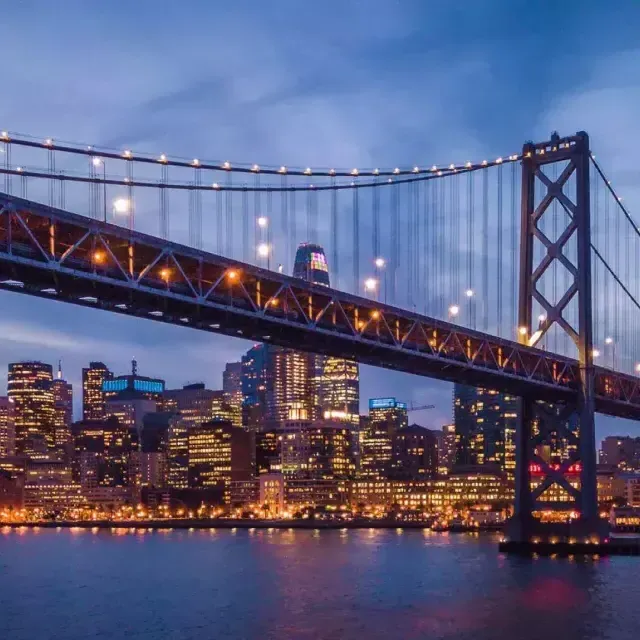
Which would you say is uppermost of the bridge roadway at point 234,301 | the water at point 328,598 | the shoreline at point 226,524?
the bridge roadway at point 234,301

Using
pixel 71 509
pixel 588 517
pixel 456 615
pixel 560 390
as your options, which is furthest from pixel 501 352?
pixel 71 509

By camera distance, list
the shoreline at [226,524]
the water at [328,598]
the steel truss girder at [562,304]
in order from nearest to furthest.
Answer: the water at [328,598], the steel truss girder at [562,304], the shoreline at [226,524]

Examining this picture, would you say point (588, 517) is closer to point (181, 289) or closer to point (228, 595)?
point (228, 595)

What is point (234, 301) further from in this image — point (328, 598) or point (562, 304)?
point (562, 304)

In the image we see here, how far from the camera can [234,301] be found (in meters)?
38.7

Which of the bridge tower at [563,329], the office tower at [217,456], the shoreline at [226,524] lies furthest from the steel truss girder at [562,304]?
the office tower at [217,456]

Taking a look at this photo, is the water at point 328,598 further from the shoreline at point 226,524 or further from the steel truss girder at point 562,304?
the shoreline at point 226,524

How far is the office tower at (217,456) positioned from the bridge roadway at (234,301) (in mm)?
137678

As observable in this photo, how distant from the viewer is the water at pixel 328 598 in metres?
34.3

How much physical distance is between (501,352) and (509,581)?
1011 cm

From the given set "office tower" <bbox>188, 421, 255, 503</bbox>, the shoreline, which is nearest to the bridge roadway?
the shoreline

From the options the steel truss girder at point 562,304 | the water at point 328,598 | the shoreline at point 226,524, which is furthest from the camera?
Result: the shoreline at point 226,524

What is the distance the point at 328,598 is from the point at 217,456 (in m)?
151

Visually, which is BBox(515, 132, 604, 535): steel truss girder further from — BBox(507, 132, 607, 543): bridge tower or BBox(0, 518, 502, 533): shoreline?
BBox(0, 518, 502, 533): shoreline
